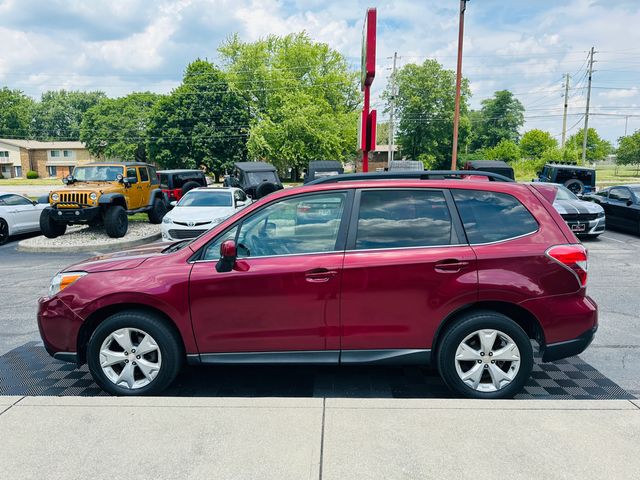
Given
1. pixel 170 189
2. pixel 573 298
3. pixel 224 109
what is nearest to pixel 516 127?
pixel 224 109

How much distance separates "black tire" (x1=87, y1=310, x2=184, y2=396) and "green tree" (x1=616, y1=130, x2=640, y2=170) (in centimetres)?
7825

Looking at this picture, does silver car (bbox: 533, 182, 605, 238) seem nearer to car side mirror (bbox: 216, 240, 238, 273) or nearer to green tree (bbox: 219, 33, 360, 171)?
car side mirror (bbox: 216, 240, 238, 273)

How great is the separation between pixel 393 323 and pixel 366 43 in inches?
315

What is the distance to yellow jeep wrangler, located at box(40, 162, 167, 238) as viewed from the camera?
12672mm

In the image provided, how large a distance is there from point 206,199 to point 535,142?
82894mm

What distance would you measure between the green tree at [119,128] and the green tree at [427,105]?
3481 centimetres

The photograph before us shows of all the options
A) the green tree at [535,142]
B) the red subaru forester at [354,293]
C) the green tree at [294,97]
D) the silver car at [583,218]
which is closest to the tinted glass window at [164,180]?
the silver car at [583,218]

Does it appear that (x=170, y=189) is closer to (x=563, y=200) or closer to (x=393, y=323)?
(x=563, y=200)

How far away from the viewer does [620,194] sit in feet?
48.8

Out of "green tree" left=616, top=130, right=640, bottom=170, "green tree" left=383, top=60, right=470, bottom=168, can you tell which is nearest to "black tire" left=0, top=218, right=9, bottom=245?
"green tree" left=383, top=60, right=470, bottom=168

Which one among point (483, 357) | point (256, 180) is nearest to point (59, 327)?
point (483, 357)

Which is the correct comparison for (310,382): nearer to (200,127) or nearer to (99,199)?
(99,199)

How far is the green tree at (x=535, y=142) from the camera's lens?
270 feet

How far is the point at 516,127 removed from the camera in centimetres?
9512
